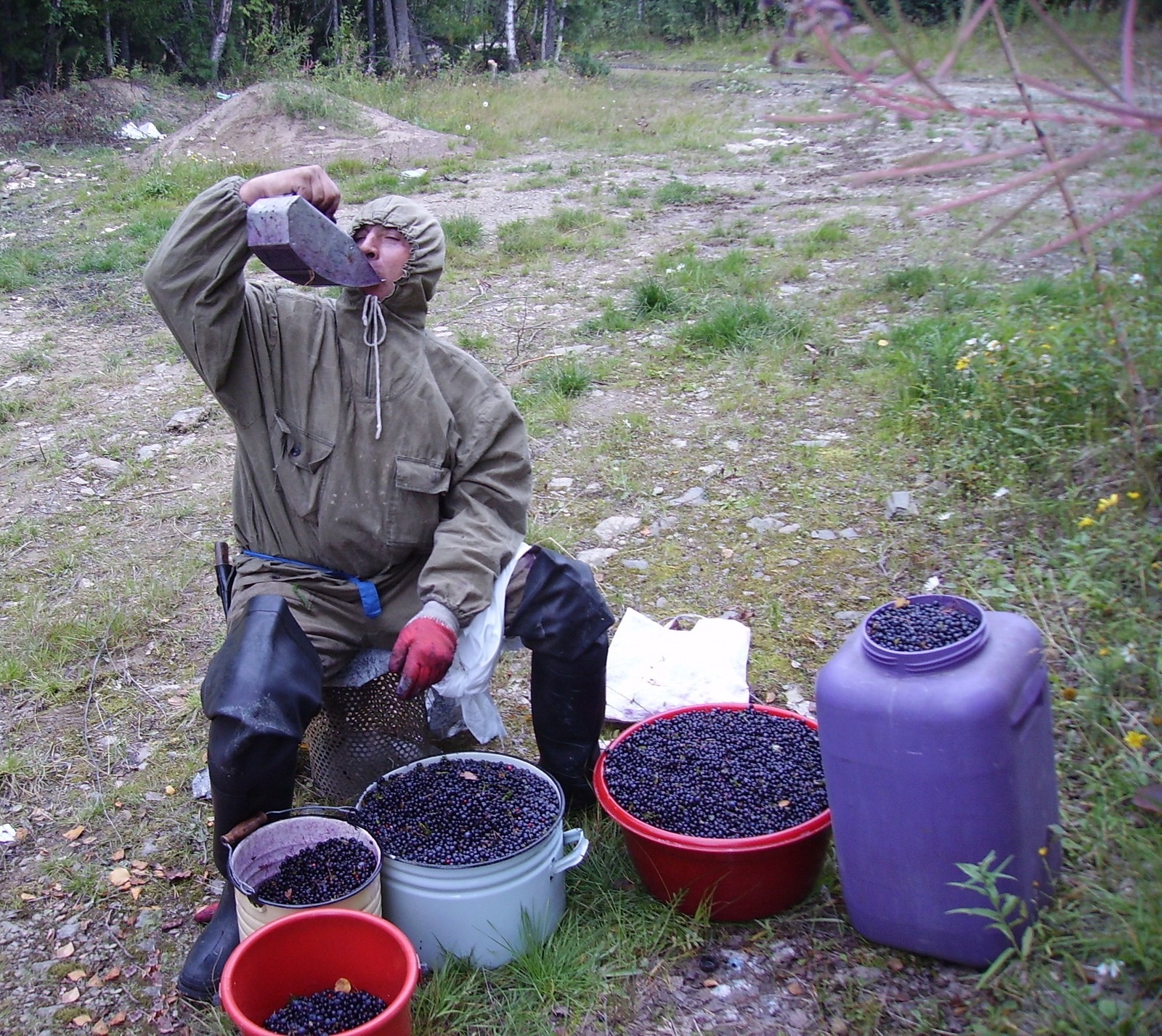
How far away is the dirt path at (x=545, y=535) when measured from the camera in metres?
2.33

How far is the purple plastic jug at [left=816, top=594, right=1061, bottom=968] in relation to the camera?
6.54 ft

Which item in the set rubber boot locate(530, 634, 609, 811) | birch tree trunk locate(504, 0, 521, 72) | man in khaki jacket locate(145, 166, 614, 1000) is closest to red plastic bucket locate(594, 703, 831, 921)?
rubber boot locate(530, 634, 609, 811)

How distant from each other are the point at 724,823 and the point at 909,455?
2.55m

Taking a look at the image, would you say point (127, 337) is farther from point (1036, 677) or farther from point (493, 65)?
point (493, 65)

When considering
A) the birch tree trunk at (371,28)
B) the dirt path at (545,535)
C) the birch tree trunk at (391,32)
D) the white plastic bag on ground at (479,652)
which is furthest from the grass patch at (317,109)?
the white plastic bag on ground at (479,652)

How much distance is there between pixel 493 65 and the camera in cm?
1909

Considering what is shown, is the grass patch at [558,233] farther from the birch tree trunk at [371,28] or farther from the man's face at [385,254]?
the birch tree trunk at [371,28]

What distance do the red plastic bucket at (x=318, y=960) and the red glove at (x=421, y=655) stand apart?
1.64 feet

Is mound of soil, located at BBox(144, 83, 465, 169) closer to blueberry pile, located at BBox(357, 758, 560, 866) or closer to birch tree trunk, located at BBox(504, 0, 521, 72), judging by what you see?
birch tree trunk, located at BBox(504, 0, 521, 72)

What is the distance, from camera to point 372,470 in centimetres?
264

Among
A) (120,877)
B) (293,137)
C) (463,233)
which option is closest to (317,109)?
(293,137)

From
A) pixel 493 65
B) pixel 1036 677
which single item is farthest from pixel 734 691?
pixel 493 65

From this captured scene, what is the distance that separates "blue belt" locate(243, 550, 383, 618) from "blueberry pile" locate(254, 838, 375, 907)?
0.55 metres

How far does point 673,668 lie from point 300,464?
4.24 feet
